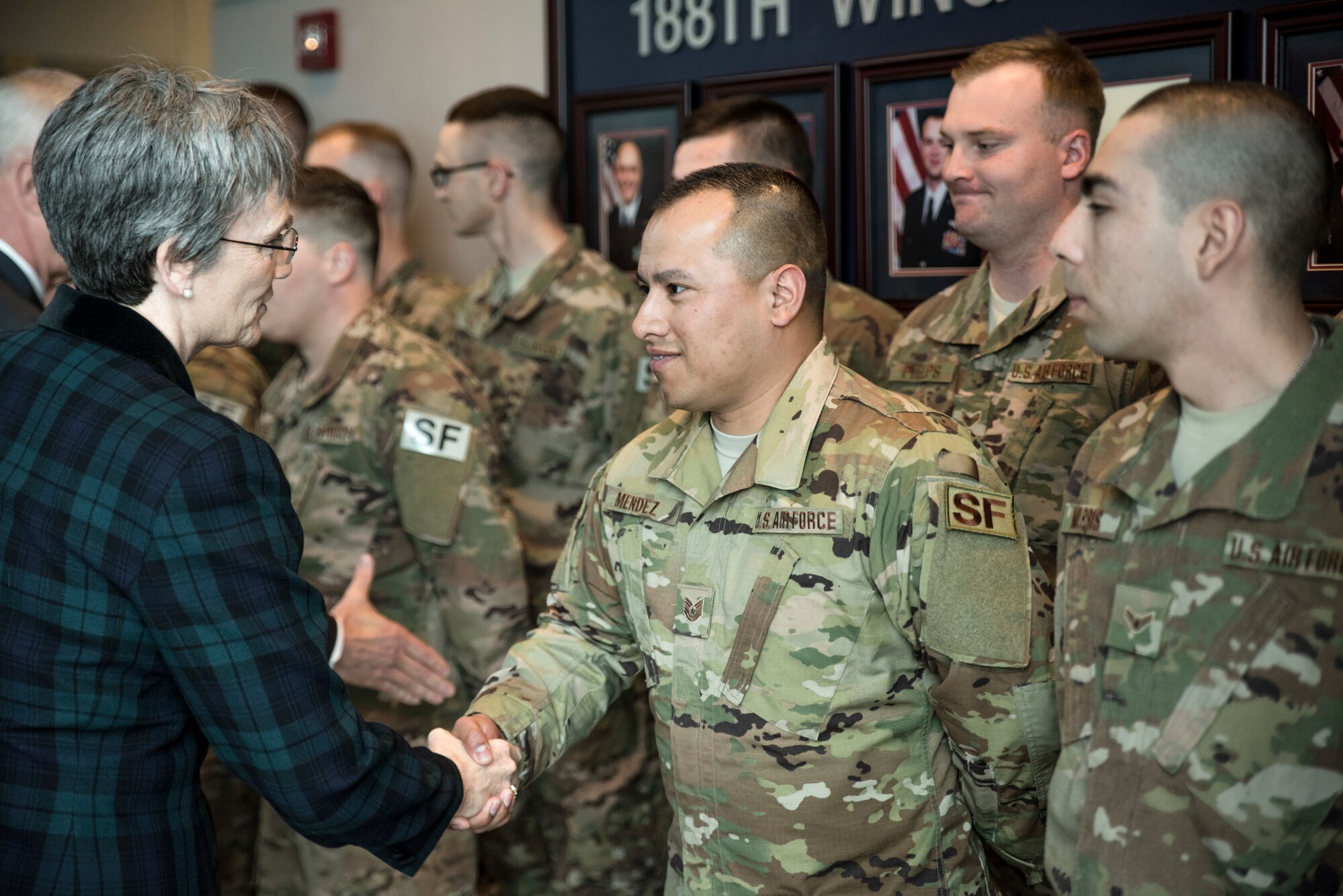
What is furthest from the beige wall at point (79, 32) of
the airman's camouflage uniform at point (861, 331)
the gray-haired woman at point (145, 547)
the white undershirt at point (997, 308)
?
the gray-haired woman at point (145, 547)

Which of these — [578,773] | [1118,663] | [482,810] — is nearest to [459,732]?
[482,810]

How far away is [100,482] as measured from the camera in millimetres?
1518

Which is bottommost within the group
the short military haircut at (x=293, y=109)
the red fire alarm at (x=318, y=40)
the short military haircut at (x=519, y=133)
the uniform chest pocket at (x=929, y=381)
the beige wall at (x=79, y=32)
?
the uniform chest pocket at (x=929, y=381)

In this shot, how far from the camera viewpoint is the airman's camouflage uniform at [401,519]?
2859mm

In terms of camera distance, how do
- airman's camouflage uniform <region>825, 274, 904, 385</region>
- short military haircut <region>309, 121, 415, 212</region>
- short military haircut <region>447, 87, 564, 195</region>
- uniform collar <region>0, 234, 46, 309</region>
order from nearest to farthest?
1. uniform collar <region>0, 234, 46, 309</region>
2. airman's camouflage uniform <region>825, 274, 904, 385</region>
3. short military haircut <region>447, 87, 564, 195</region>
4. short military haircut <region>309, 121, 415, 212</region>

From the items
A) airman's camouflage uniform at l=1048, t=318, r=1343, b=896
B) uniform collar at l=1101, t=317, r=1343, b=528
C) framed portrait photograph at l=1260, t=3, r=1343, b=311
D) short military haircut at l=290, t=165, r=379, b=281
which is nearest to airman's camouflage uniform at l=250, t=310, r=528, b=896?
short military haircut at l=290, t=165, r=379, b=281

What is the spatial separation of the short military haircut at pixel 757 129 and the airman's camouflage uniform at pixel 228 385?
4.65ft

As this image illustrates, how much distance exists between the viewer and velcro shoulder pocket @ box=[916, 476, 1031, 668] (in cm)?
180

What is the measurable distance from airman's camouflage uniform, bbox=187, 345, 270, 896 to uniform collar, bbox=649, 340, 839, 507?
1.70m

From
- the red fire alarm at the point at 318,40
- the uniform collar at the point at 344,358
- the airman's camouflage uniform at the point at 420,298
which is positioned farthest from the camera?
the red fire alarm at the point at 318,40

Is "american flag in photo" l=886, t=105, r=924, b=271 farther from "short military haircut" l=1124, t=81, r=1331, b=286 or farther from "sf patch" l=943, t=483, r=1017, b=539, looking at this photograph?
"short military haircut" l=1124, t=81, r=1331, b=286

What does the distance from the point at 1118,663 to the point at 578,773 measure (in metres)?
2.08

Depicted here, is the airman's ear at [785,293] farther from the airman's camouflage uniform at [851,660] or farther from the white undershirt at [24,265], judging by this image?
the white undershirt at [24,265]

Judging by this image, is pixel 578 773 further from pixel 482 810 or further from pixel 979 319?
pixel 979 319
